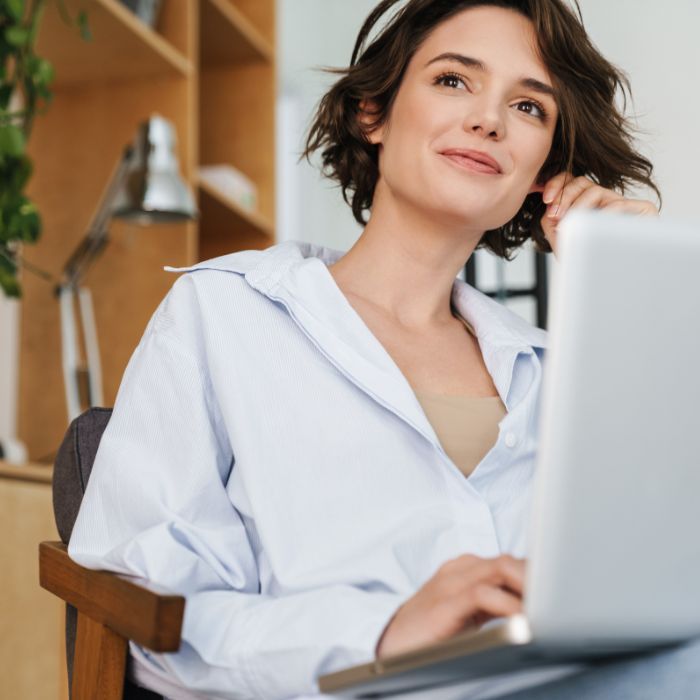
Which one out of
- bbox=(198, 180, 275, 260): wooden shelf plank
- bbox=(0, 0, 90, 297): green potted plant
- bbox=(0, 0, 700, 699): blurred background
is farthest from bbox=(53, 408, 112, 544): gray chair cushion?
bbox=(198, 180, 275, 260): wooden shelf plank

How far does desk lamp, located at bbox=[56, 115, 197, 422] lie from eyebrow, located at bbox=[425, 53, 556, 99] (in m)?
1.17

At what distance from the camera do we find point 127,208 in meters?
2.49

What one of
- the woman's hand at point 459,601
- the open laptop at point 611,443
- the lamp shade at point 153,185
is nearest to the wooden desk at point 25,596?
the lamp shade at point 153,185

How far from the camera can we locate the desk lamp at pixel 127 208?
247 centimetres

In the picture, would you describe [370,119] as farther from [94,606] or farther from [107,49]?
[107,49]

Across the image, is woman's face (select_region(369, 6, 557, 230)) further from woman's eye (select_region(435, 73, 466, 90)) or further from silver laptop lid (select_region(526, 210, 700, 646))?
silver laptop lid (select_region(526, 210, 700, 646))

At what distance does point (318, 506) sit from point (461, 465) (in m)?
0.22

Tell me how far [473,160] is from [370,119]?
0.87ft

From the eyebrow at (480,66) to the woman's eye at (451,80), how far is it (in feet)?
0.07

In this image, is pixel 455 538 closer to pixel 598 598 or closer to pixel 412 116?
pixel 598 598

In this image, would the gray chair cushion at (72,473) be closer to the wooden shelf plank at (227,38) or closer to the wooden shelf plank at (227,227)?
the wooden shelf plank at (227,227)

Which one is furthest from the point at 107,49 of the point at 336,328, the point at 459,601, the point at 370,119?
the point at 459,601

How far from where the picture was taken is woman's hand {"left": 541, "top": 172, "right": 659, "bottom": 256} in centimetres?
140

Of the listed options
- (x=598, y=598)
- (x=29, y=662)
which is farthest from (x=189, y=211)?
(x=598, y=598)
